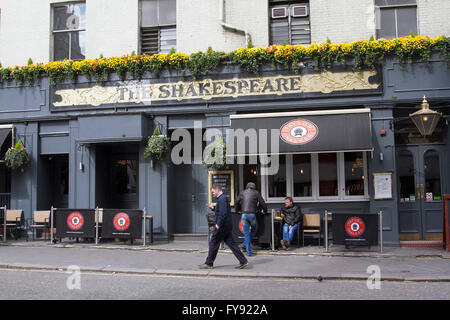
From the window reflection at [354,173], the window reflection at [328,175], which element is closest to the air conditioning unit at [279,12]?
the window reflection at [328,175]

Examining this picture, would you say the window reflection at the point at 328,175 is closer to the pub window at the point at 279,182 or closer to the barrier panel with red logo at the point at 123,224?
the pub window at the point at 279,182

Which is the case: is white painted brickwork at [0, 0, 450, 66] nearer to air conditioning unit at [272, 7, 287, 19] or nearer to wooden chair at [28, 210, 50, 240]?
air conditioning unit at [272, 7, 287, 19]

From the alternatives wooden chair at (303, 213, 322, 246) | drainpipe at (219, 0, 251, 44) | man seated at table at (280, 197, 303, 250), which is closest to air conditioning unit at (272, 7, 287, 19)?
drainpipe at (219, 0, 251, 44)

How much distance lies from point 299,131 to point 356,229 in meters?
2.92

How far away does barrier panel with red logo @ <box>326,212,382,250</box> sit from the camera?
1022cm

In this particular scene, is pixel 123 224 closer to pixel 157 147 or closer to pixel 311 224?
pixel 157 147

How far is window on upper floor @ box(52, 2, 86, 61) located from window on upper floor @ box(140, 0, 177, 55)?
2.07 m

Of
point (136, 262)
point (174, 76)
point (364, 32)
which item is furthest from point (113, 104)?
point (364, 32)

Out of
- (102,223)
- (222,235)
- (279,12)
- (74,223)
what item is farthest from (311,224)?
(74,223)

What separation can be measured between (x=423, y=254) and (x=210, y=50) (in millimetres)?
7777

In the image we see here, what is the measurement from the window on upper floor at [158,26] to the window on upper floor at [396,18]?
6.13m

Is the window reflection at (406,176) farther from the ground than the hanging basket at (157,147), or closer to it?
closer to it

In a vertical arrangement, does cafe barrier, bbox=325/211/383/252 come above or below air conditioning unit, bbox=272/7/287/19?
below

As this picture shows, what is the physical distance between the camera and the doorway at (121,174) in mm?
13312
